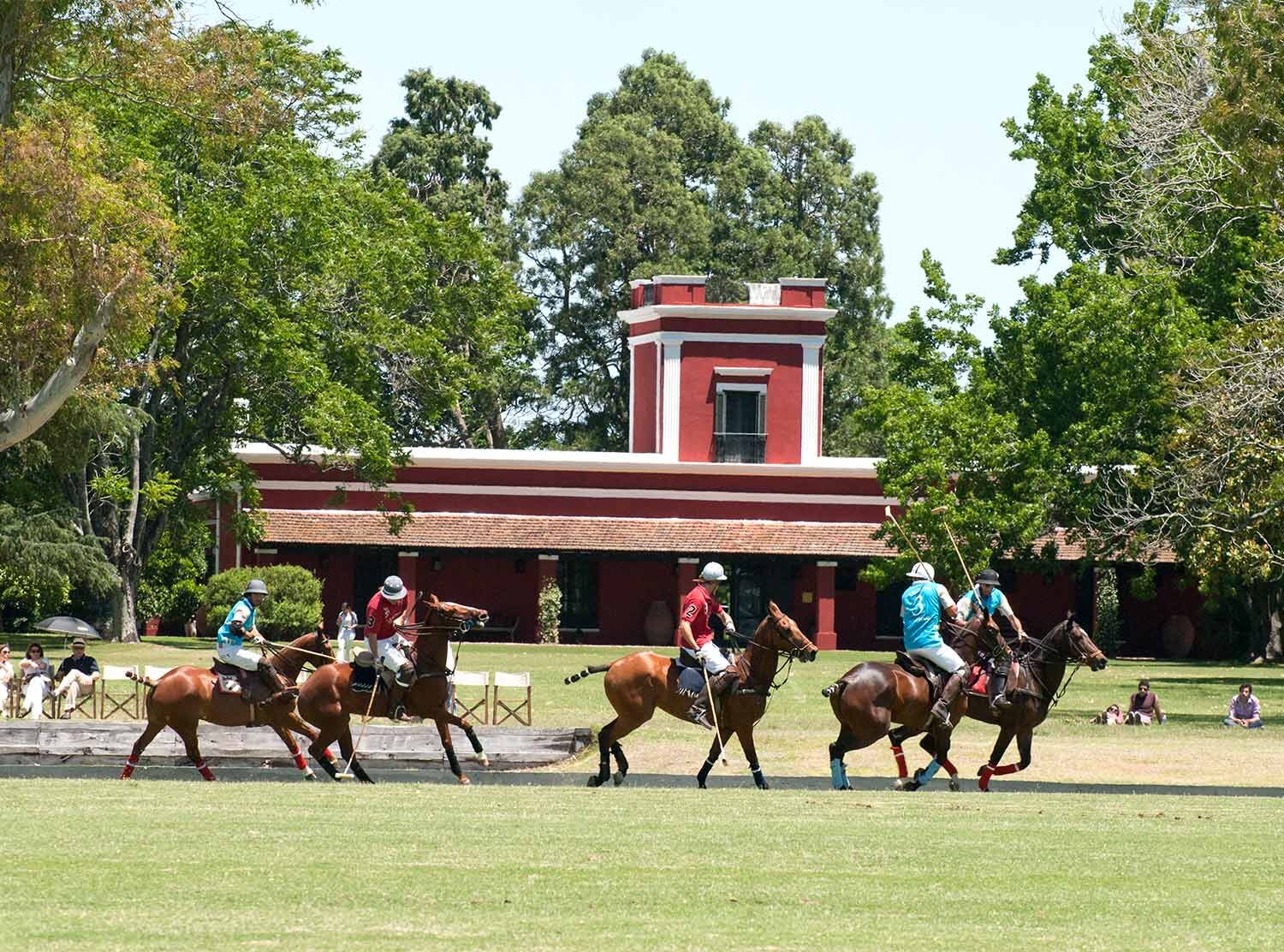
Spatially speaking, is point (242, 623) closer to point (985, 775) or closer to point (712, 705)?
point (712, 705)

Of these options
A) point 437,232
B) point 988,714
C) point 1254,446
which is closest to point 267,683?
point 988,714

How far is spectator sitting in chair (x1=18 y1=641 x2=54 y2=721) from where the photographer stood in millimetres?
28625

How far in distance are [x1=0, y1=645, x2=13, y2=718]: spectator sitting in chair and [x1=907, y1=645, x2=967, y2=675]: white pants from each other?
14488mm

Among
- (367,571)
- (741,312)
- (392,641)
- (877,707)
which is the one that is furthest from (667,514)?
(877,707)

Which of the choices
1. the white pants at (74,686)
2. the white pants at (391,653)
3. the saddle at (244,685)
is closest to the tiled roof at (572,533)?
the white pants at (74,686)

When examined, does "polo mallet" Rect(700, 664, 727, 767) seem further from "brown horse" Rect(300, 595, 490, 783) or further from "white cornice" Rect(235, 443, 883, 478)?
"white cornice" Rect(235, 443, 883, 478)

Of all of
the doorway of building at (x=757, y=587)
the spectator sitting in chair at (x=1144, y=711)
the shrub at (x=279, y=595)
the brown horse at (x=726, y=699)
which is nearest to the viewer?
the brown horse at (x=726, y=699)

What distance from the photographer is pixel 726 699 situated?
20938 millimetres

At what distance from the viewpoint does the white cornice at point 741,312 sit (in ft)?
204

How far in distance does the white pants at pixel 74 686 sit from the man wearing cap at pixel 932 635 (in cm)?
1308

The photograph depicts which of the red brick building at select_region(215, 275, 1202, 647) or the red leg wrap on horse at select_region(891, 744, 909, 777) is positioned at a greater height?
the red brick building at select_region(215, 275, 1202, 647)

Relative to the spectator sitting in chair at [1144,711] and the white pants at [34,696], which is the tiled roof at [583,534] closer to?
the spectator sitting in chair at [1144,711]

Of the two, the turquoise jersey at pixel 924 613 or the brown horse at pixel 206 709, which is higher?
the turquoise jersey at pixel 924 613

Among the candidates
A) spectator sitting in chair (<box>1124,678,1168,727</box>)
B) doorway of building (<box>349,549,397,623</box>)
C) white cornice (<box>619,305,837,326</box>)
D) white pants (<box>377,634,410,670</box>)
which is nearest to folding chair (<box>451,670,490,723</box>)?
white pants (<box>377,634,410,670</box>)
